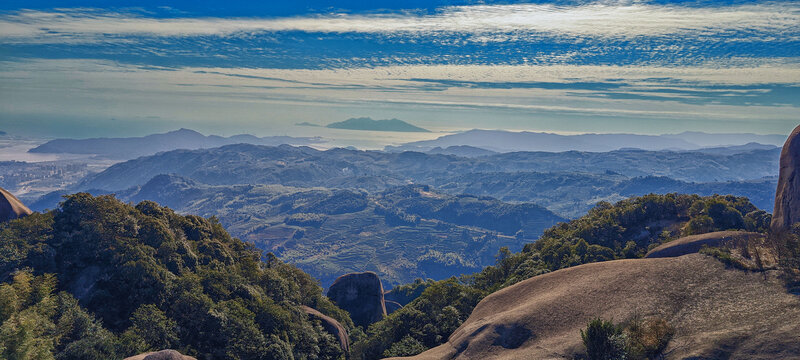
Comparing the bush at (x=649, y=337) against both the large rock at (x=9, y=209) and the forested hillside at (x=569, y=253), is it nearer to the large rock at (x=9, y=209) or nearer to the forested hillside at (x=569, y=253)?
the forested hillside at (x=569, y=253)

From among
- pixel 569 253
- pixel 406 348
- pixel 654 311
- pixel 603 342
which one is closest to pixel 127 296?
pixel 406 348

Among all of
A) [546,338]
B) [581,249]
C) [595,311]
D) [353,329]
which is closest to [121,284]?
[353,329]

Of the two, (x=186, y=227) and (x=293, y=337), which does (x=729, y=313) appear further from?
(x=186, y=227)

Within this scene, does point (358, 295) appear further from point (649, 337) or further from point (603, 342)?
point (649, 337)

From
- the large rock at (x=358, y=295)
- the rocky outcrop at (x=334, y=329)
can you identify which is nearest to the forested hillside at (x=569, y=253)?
the rocky outcrop at (x=334, y=329)

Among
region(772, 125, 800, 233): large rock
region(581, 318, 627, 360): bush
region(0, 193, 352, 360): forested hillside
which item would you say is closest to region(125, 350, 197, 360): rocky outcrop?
region(0, 193, 352, 360): forested hillside

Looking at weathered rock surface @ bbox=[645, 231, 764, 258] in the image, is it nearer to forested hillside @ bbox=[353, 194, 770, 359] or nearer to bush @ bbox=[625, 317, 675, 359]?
forested hillside @ bbox=[353, 194, 770, 359]
